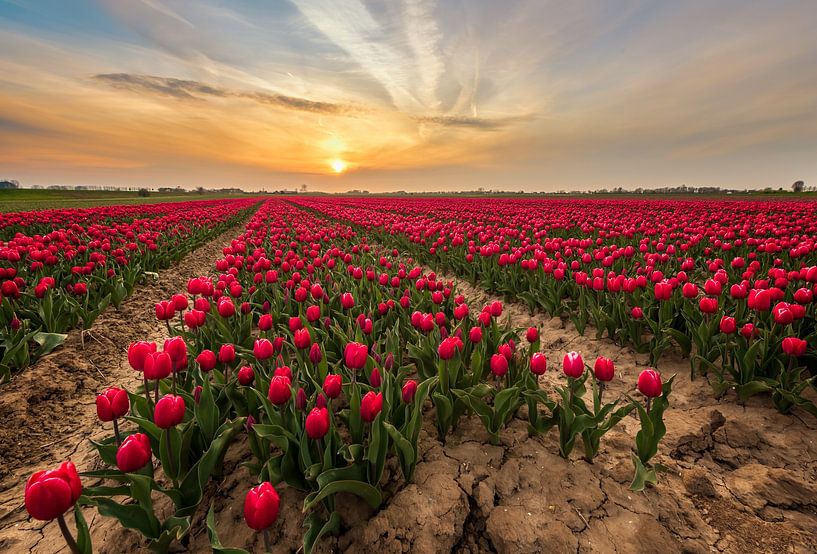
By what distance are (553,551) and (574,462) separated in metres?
0.78

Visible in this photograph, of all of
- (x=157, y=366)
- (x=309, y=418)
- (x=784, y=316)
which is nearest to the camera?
(x=309, y=418)

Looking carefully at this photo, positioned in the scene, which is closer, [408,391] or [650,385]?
[650,385]

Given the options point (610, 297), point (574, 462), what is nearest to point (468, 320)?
point (574, 462)

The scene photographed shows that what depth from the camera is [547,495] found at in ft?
7.91

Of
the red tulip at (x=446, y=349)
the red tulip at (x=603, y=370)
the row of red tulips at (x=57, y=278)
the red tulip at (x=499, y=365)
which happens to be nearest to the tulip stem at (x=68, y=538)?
the red tulip at (x=446, y=349)

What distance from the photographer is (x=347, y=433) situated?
3.01m

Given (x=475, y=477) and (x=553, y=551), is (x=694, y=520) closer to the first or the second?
(x=553, y=551)

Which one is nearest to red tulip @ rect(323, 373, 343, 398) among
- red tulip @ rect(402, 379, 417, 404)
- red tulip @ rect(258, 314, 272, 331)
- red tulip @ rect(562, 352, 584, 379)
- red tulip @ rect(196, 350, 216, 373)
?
red tulip @ rect(402, 379, 417, 404)

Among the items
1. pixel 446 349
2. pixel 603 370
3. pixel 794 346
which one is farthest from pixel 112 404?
pixel 794 346

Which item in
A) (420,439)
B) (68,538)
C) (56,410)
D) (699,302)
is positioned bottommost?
(56,410)

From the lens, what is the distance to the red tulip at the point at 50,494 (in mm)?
1525

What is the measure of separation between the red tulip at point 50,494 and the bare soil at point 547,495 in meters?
0.81

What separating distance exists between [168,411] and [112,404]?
52 cm

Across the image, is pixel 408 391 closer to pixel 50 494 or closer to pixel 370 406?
pixel 370 406
